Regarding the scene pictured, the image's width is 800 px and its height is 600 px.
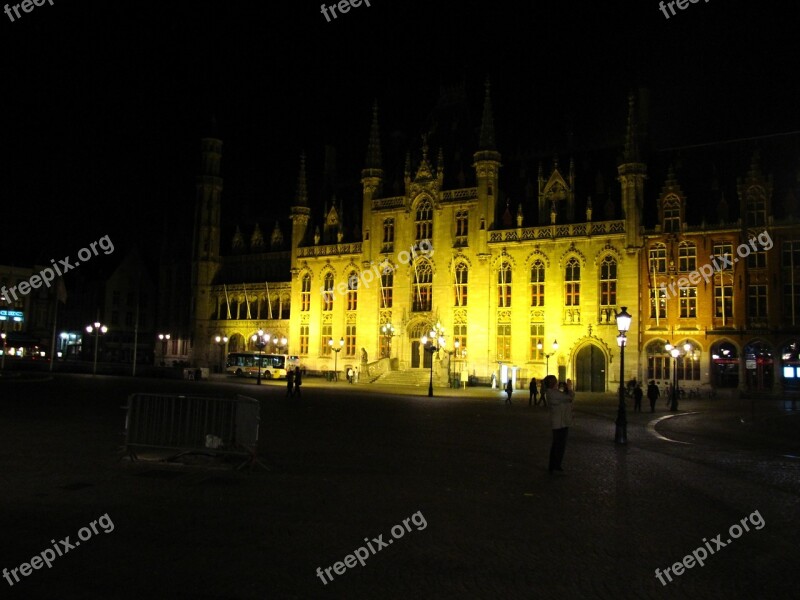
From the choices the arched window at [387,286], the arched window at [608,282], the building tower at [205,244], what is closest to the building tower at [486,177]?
the arched window at [387,286]

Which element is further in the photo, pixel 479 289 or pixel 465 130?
pixel 465 130

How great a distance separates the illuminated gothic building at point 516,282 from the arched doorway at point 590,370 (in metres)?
0.08

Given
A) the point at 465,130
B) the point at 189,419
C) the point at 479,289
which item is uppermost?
the point at 465,130

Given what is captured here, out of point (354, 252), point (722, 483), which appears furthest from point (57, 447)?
point (354, 252)

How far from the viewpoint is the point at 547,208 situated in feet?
177

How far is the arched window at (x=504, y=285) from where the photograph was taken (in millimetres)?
54031

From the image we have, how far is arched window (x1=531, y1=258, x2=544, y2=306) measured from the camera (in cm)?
5250

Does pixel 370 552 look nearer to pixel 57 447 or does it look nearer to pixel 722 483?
pixel 722 483

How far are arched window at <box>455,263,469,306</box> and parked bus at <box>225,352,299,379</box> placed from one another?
53.4ft

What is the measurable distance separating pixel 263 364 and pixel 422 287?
650 inches

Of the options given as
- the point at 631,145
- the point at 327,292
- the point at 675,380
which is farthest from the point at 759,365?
the point at 327,292

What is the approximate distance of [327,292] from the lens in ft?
209

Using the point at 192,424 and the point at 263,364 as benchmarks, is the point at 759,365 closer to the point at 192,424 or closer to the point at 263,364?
the point at 263,364

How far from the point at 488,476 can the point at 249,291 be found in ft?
195
